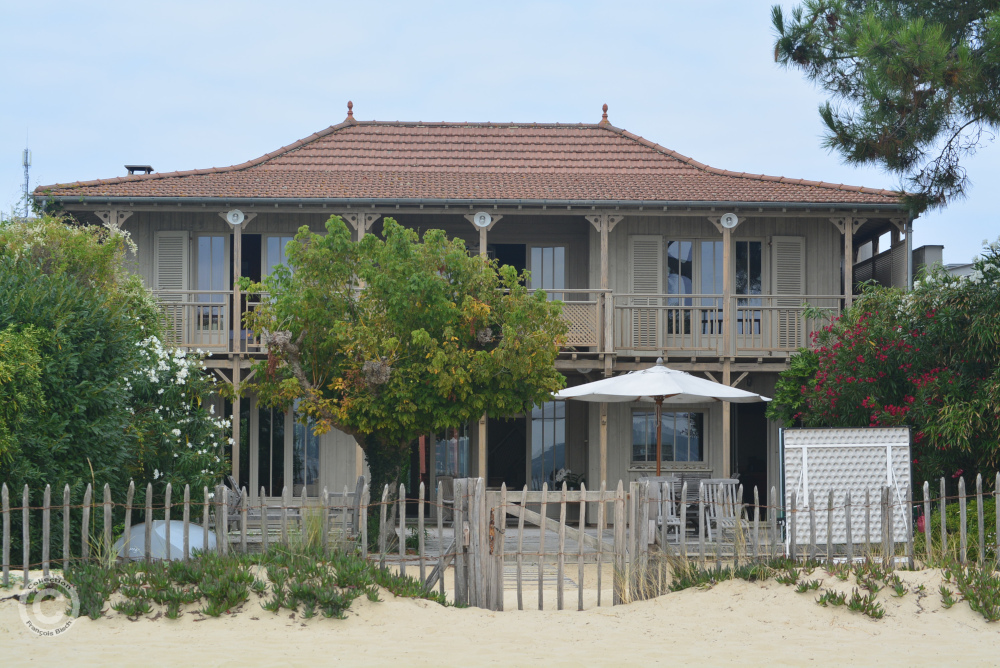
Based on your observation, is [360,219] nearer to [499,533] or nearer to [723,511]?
[723,511]

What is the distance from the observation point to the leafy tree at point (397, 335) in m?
11.6

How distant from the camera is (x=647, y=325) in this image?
54.1 ft

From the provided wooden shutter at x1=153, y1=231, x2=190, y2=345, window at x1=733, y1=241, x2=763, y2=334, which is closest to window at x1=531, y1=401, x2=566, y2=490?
window at x1=733, y1=241, x2=763, y2=334

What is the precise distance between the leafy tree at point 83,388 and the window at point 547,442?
6.42 meters

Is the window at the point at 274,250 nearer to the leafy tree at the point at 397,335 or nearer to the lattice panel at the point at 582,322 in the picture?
the lattice panel at the point at 582,322

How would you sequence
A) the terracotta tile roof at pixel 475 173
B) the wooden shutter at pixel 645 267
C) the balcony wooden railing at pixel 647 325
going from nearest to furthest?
the balcony wooden railing at pixel 647 325
the terracotta tile roof at pixel 475 173
the wooden shutter at pixel 645 267

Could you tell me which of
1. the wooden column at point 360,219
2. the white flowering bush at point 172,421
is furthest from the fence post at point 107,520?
the wooden column at point 360,219

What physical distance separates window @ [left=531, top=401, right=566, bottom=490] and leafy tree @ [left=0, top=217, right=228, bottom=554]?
6.42 m

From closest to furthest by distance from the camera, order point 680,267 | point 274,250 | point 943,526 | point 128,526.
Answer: point 128,526 < point 943,526 < point 274,250 < point 680,267

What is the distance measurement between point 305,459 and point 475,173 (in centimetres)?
596

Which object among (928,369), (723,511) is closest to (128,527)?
(723,511)

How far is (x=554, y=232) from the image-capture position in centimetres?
1811

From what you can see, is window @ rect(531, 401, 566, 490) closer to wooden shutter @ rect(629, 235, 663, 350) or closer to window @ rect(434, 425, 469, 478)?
window @ rect(434, 425, 469, 478)

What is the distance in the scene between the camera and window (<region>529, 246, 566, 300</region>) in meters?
18.1
